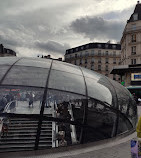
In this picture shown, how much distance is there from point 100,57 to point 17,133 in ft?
198

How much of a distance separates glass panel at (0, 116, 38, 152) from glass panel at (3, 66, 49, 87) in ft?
4.75

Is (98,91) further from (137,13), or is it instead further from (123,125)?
(137,13)

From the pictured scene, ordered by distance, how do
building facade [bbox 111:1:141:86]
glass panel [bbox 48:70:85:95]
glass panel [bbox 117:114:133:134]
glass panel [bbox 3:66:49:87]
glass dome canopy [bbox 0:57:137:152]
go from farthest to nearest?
1. building facade [bbox 111:1:141:86]
2. glass panel [bbox 117:114:133:134]
3. glass panel [bbox 48:70:85:95]
4. glass panel [bbox 3:66:49:87]
5. glass dome canopy [bbox 0:57:137:152]

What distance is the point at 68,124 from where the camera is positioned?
19.8ft

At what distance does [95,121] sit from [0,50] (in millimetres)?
74357

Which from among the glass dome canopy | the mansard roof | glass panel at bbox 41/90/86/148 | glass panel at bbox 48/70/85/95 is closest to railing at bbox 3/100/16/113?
the glass dome canopy

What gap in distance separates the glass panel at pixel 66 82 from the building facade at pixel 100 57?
183 feet

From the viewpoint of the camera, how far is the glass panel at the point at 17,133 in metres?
5.40

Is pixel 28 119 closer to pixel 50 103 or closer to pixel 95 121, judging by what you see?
pixel 50 103

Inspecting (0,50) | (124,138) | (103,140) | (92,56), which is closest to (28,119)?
(103,140)

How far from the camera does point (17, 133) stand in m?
5.60

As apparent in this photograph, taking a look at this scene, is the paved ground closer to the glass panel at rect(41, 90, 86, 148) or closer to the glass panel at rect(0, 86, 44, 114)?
the glass panel at rect(41, 90, 86, 148)

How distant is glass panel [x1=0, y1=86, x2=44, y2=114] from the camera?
5695 mm

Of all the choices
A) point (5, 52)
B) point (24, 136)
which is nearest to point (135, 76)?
point (24, 136)
